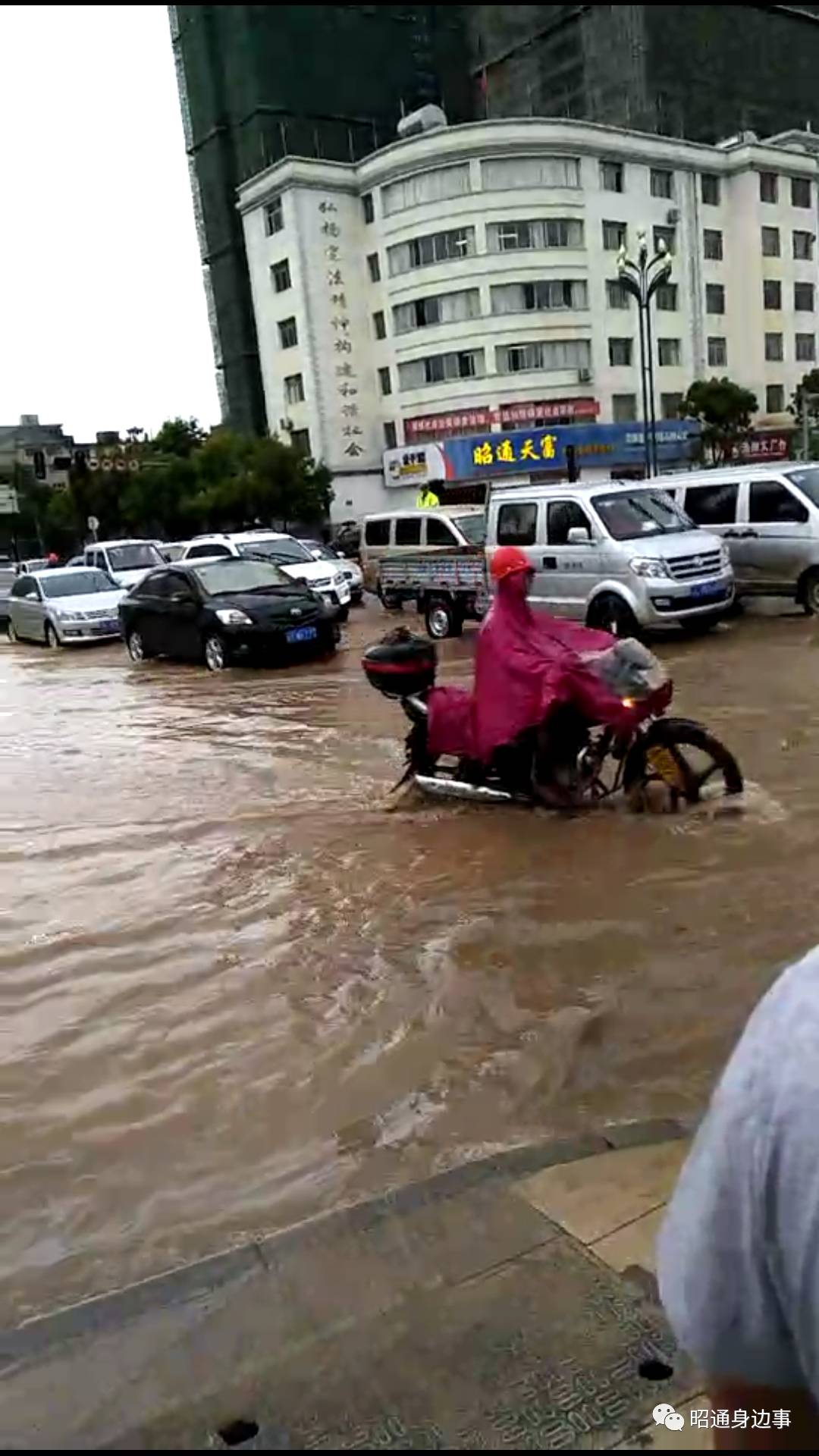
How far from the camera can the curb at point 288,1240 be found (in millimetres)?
2402

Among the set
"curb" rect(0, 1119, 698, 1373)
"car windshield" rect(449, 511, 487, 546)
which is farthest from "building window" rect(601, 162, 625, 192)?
"curb" rect(0, 1119, 698, 1373)

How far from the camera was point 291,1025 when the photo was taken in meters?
4.15

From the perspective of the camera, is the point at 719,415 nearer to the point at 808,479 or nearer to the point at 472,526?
the point at 472,526

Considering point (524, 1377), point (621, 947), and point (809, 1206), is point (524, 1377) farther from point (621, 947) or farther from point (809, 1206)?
point (621, 947)

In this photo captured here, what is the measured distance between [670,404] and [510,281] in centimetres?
1036

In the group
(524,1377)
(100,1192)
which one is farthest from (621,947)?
(524,1377)

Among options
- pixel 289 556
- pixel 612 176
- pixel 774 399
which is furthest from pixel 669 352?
pixel 289 556

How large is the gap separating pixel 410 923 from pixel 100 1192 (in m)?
2.18

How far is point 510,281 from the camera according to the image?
48.3 meters

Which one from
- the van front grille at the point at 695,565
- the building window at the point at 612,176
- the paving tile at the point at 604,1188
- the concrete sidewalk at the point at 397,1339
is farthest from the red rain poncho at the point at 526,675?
the building window at the point at 612,176

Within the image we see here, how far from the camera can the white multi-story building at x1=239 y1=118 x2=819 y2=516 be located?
4834 centimetres

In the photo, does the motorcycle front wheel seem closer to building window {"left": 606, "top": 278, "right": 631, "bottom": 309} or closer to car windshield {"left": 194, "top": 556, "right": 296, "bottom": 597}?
car windshield {"left": 194, "top": 556, "right": 296, "bottom": 597}

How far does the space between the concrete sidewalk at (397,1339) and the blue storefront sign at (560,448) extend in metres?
38.1

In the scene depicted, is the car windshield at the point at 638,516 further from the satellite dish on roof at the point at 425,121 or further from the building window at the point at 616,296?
the satellite dish on roof at the point at 425,121
